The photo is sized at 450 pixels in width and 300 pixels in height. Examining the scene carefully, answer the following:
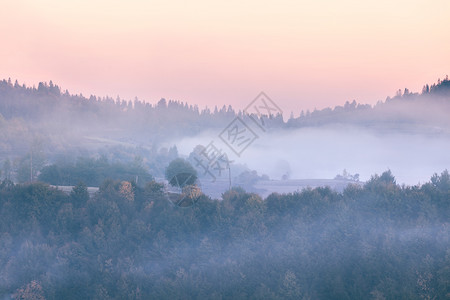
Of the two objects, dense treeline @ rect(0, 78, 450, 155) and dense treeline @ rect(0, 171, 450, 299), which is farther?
dense treeline @ rect(0, 78, 450, 155)

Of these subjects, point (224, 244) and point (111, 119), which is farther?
point (111, 119)

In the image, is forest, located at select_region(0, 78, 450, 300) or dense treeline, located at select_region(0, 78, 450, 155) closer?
forest, located at select_region(0, 78, 450, 300)

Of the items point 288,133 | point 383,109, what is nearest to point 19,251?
point 383,109

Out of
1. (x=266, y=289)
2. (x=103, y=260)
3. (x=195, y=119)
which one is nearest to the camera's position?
(x=266, y=289)

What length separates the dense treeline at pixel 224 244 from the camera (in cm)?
2909

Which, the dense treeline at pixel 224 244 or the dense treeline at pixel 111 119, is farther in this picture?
the dense treeline at pixel 111 119

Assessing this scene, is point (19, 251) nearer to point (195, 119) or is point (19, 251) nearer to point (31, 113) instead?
point (31, 113)

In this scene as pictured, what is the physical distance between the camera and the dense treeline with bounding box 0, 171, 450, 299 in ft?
95.5

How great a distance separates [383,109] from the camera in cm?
11675

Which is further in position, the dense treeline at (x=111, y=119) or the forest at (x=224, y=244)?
the dense treeline at (x=111, y=119)

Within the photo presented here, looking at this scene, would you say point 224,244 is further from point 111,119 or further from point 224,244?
point 111,119

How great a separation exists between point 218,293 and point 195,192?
42.7 ft

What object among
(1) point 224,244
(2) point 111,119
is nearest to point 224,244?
(1) point 224,244

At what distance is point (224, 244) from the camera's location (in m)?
34.7
